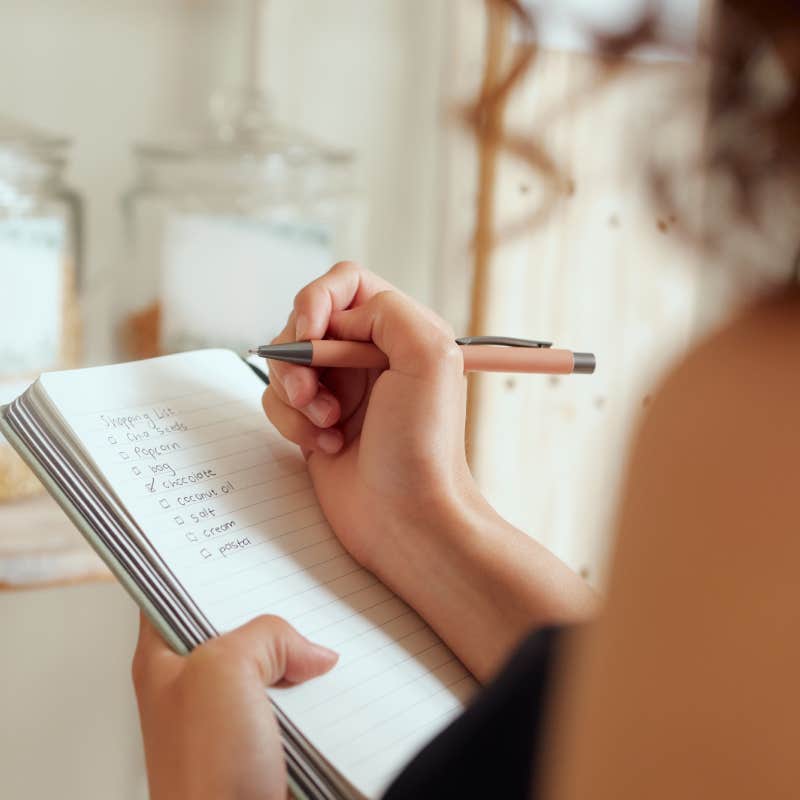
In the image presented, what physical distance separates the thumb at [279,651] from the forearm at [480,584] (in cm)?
8

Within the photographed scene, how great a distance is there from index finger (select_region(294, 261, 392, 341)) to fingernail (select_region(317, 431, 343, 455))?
0.18 ft

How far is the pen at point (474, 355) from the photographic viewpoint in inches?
21.9

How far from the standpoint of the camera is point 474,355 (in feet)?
1.92

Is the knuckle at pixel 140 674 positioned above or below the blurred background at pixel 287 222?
below

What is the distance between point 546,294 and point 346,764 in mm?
673

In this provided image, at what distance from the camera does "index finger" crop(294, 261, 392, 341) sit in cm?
58

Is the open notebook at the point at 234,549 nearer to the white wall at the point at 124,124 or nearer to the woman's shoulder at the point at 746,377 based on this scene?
the woman's shoulder at the point at 746,377

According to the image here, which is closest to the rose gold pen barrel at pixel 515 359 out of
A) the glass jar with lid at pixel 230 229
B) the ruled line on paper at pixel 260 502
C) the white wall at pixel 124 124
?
the ruled line on paper at pixel 260 502

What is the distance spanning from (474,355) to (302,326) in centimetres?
10

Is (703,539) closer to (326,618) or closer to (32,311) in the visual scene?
(326,618)

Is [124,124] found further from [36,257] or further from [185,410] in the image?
[185,410]

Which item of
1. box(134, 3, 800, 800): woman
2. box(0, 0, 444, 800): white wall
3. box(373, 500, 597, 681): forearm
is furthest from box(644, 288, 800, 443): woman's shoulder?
box(0, 0, 444, 800): white wall

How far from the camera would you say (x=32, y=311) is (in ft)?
2.75

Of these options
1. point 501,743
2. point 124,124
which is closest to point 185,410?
point 501,743
